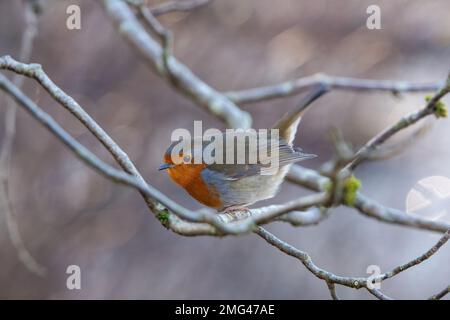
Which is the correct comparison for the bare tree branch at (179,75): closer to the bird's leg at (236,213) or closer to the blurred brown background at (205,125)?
the bird's leg at (236,213)

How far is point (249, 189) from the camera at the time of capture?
439 centimetres

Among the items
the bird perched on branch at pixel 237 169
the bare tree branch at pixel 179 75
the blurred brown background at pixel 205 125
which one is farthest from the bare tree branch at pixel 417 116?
the blurred brown background at pixel 205 125

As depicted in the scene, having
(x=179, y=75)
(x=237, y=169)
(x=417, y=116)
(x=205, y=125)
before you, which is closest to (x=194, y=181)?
(x=237, y=169)

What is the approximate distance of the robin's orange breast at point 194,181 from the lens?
4.17 metres

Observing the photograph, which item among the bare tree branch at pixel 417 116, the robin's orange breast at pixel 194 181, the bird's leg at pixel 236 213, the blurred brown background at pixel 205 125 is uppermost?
the blurred brown background at pixel 205 125

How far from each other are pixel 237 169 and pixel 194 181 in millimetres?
396

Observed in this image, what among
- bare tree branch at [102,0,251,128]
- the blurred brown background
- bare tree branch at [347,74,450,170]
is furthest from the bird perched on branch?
the blurred brown background

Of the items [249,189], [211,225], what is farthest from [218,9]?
[211,225]

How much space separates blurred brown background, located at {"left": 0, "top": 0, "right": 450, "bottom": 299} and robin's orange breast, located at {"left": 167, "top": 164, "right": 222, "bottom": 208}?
10.1ft

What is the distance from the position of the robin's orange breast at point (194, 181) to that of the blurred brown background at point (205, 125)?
3.07m

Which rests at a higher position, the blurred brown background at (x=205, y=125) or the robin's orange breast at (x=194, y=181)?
the blurred brown background at (x=205, y=125)

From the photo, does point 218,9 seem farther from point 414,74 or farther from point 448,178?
point 448,178

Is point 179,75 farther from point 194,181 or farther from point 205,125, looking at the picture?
point 205,125

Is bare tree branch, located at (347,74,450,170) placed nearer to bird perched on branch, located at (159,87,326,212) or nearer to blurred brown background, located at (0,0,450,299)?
bird perched on branch, located at (159,87,326,212)
